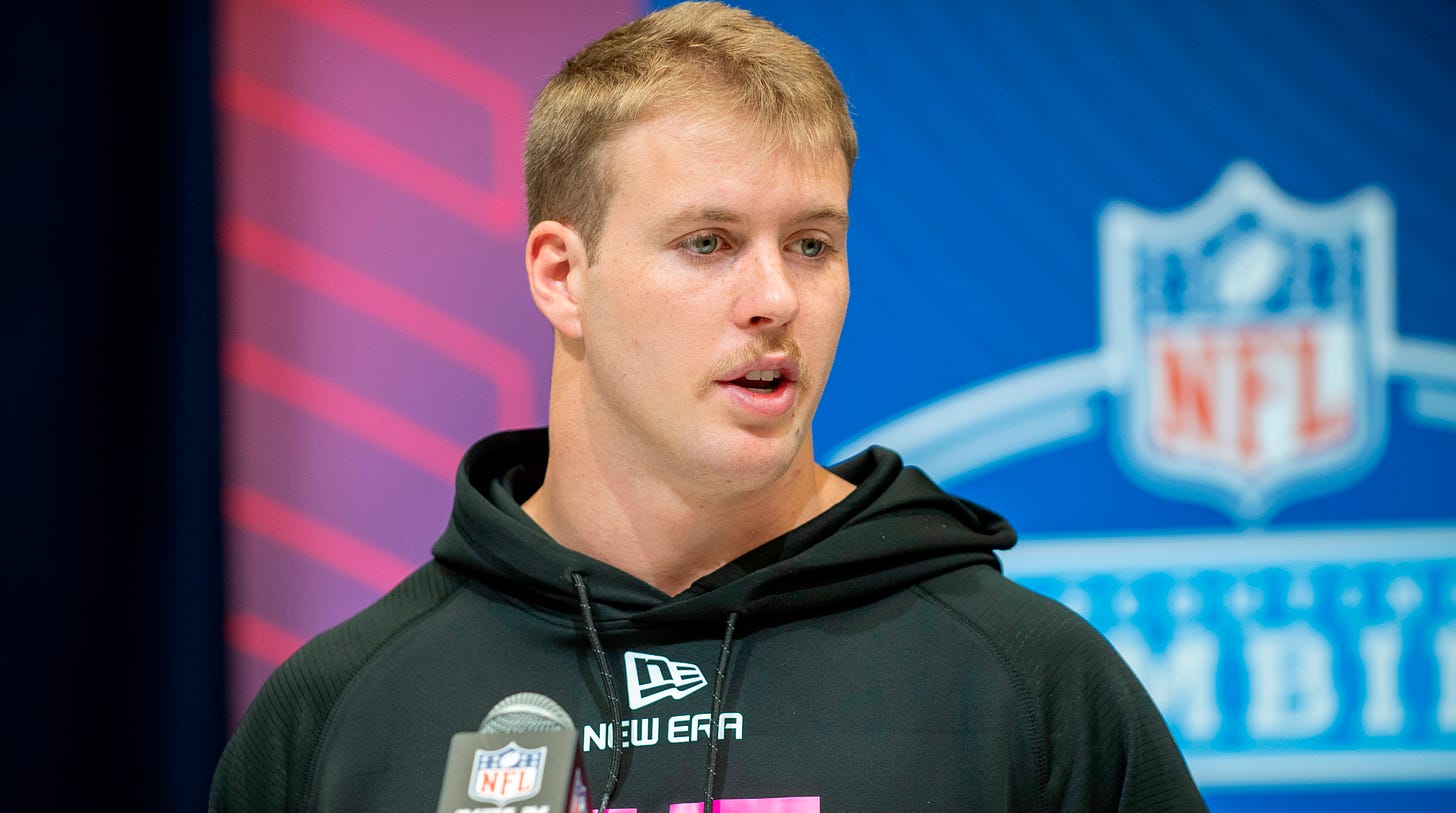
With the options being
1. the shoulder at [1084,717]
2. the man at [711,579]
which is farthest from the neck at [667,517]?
the shoulder at [1084,717]

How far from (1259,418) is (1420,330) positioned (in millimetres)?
313

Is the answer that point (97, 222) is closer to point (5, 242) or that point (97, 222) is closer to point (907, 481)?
point (5, 242)

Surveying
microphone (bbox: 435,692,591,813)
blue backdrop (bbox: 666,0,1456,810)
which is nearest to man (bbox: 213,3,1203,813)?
microphone (bbox: 435,692,591,813)

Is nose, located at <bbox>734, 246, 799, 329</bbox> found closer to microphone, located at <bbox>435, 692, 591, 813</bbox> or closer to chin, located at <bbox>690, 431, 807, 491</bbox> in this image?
chin, located at <bbox>690, 431, 807, 491</bbox>

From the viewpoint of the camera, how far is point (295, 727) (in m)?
1.52

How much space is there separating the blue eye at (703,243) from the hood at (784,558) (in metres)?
0.31

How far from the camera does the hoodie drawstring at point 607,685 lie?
139 centimetres

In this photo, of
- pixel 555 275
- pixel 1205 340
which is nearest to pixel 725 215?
pixel 555 275

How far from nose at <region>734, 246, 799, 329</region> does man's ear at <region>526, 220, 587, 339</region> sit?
22 cm

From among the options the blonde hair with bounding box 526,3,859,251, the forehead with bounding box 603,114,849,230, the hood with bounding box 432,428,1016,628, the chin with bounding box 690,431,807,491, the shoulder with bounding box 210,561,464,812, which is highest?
the blonde hair with bounding box 526,3,859,251

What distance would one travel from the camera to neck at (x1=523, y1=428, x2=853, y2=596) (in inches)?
59.8

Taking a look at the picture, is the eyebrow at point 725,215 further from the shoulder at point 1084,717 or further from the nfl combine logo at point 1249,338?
the nfl combine logo at point 1249,338

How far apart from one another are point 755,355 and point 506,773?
23.2 inches

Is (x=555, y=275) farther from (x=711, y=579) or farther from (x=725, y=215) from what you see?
(x=711, y=579)
